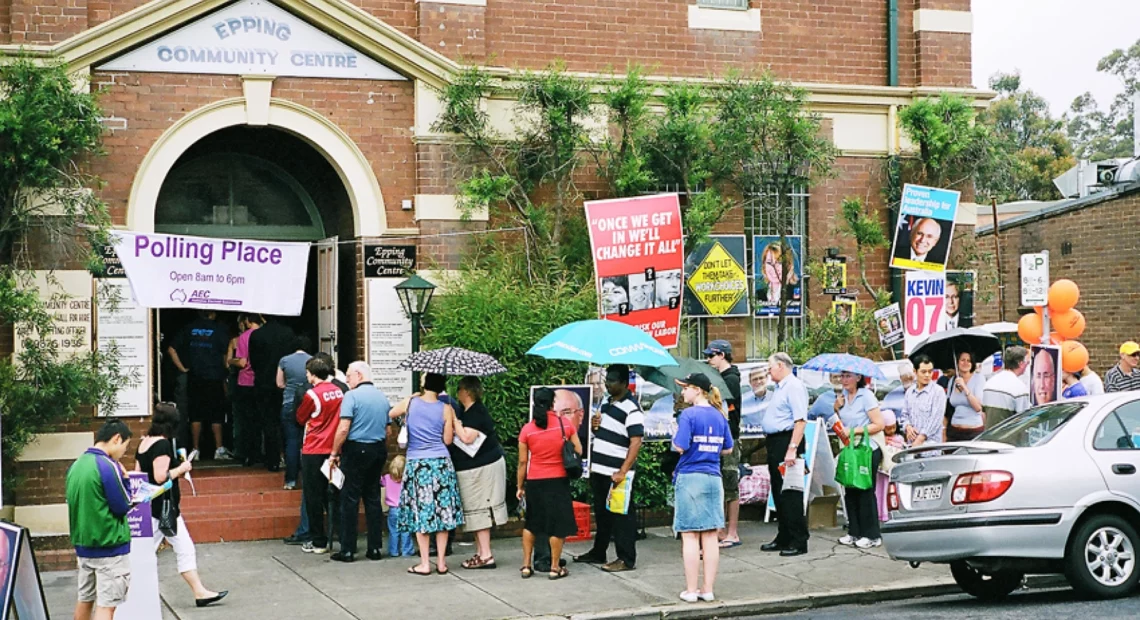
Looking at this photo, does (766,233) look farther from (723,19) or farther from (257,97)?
(257,97)

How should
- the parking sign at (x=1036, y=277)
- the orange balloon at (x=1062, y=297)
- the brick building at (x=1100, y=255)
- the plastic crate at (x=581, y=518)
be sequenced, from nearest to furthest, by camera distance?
the plastic crate at (x=581, y=518)
the parking sign at (x=1036, y=277)
the orange balloon at (x=1062, y=297)
the brick building at (x=1100, y=255)

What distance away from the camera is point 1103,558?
10.0 meters

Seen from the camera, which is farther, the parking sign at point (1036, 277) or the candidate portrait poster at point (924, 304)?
the candidate portrait poster at point (924, 304)

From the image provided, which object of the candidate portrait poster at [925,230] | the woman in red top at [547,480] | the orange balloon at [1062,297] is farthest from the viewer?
the candidate portrait poster at [925,230]

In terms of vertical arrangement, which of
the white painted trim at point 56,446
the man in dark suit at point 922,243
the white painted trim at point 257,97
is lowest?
the white painted trim at point 56,446

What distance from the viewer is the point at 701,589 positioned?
36.3 ft

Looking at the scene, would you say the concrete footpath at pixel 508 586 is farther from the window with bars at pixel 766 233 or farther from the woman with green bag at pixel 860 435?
the window with bars at pixel 766 233

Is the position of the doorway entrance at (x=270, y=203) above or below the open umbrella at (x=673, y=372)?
above

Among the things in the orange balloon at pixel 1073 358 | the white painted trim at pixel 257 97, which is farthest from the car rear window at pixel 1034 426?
the white painted trim at pixel 257 97

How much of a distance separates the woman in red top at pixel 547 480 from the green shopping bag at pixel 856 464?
8.84ft

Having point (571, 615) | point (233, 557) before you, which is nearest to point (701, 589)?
point (571, 615)

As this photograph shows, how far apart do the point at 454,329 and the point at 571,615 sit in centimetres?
386

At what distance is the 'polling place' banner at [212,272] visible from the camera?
42.1ft

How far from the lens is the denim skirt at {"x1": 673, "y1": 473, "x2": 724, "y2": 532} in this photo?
34.8 feet
